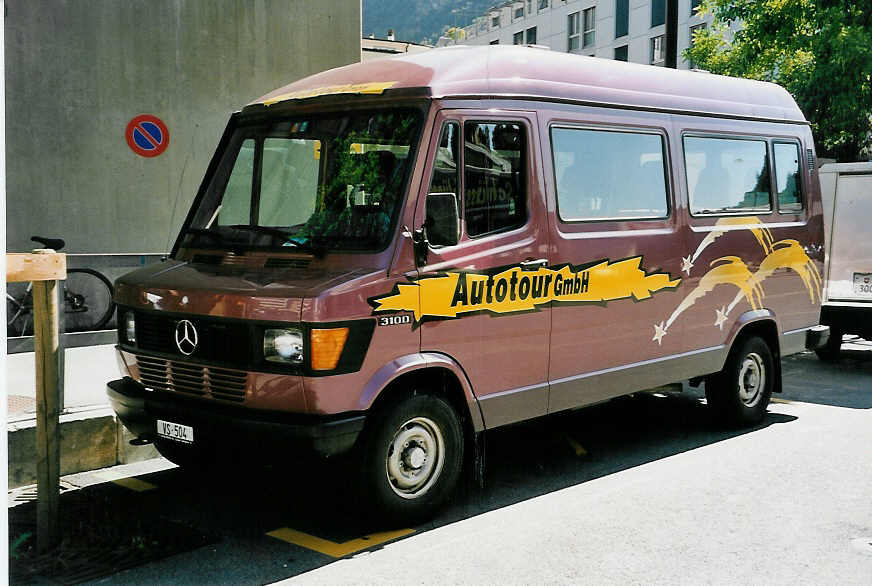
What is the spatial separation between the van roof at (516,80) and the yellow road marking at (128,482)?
98.5 inches

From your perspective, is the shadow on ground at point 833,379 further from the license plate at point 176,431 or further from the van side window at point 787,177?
the license plate at point 176,431

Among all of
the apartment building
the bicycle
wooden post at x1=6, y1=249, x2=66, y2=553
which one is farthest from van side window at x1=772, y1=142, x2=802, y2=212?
the apartment building

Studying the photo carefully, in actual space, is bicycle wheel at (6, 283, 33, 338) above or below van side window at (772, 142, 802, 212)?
below

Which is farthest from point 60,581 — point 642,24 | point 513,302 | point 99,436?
point 642,24

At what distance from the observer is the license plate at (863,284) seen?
1069 cm

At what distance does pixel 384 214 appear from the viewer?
5.02 meters

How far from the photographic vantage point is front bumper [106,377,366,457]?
15.1 feet

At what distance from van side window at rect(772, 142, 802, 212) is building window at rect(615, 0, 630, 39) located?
44904mm

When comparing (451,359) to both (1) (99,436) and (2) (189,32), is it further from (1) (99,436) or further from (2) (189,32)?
(2) (189,32)

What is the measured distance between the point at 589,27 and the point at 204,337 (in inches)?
2076

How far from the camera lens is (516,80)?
5.72m

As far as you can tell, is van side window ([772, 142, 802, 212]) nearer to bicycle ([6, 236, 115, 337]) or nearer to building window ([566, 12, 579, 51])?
bicycle ([6, 236, 115, 337])

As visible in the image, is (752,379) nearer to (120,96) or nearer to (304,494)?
(304,494)

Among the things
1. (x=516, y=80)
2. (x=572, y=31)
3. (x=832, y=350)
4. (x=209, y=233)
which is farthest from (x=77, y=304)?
(x=572, y=31)
